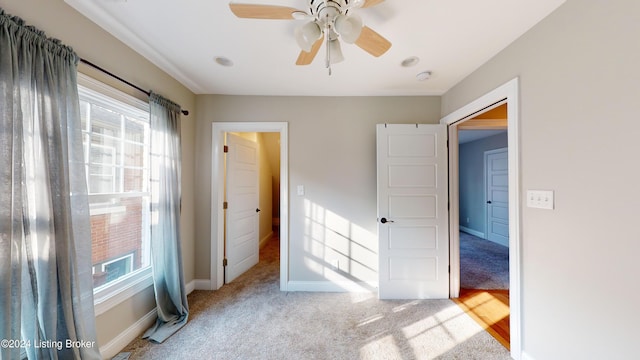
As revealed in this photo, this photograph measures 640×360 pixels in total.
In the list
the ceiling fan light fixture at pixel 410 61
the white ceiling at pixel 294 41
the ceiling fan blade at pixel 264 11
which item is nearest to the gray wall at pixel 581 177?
the white ceiling at pixel 294 41

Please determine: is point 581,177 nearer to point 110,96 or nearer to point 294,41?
point 294,41

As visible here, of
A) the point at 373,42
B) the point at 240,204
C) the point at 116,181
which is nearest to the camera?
the point at 373,42

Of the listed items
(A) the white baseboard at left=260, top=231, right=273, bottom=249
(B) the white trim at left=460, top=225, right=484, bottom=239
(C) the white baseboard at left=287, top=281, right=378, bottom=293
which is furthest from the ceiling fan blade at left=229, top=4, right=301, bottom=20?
(B) the white trim at left=460, top=225, right=484, bottom=239

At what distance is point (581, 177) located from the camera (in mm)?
1241

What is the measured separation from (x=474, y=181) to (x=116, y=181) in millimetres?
6770

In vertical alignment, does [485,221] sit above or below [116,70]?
below

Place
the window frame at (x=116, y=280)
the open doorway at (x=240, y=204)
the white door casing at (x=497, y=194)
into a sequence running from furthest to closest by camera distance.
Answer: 1. the white door casing at (x=497, y=194)
2. the open doorway at (x=240, y=204)
3. the window frame at (x=116, y=280)

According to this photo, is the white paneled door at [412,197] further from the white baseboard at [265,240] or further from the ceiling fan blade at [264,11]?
the white baseboard at [265,240]

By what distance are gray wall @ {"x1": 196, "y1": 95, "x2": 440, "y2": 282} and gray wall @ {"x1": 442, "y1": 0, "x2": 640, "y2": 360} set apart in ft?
4.19

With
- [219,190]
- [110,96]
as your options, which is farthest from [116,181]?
[219,190]

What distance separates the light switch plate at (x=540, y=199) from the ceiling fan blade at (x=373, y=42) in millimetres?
1398

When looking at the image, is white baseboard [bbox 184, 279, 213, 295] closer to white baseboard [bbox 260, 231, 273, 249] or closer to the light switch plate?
white baseboard [bbox 260, 231, 273, 249]

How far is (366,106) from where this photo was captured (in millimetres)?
2705

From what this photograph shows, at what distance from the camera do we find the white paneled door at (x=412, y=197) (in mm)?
2482
